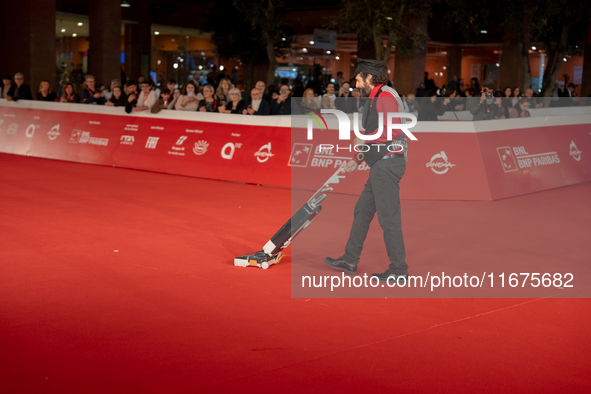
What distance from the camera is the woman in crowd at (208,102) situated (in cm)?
1274

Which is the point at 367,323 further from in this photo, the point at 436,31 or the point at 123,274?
the point at 436,31

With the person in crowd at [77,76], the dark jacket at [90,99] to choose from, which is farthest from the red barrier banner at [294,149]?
the person in crowd at [77,76]

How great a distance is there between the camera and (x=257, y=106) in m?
12.4

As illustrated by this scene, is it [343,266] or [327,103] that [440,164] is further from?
[343,266]

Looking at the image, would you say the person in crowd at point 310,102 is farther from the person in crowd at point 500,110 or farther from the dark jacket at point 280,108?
the person in crowd at point 500,110

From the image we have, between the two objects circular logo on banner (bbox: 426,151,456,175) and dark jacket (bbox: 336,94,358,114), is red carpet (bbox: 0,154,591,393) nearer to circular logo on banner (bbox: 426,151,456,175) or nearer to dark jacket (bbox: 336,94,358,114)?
circular logo on banner (bbox: 426,151,456,175)

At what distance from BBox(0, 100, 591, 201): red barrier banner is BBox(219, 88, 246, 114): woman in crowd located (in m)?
0.52

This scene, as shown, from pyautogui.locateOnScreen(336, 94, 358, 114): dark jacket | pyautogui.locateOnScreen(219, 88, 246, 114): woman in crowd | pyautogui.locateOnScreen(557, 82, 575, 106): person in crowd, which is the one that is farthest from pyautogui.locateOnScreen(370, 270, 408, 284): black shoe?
pyautogui.locateOnScreen(557, 82, 575, 106): person in crowd

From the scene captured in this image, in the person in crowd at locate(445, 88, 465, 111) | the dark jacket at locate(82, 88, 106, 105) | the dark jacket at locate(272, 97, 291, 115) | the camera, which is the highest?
the camera

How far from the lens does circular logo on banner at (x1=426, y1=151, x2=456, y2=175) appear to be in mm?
10234

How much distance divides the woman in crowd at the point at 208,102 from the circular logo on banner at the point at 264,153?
6.64 feet

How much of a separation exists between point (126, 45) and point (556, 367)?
115ft

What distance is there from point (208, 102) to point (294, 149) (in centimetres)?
283

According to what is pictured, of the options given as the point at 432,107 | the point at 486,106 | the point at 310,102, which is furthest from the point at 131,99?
the point at 486,106
